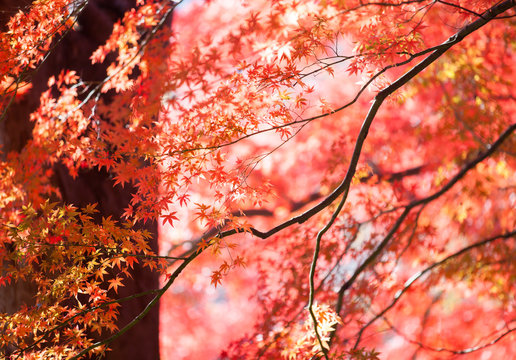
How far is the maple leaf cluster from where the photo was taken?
2699 mm

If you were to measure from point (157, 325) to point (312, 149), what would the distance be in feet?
13.6

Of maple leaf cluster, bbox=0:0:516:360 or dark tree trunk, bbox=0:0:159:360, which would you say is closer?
maple leaf cluster, bbox=0:0:516:360

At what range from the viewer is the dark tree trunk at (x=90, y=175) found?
3.65 m

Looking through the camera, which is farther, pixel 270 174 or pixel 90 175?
pixel 270 174

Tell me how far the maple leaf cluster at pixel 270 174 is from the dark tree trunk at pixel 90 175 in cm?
10

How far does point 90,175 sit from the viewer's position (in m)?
3.73

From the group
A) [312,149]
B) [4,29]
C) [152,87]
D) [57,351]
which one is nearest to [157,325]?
[57,351]

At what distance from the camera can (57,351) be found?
2.70 meters

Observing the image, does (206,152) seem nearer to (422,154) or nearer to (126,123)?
(126,123)

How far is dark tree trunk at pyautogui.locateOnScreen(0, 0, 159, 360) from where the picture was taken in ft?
12.0

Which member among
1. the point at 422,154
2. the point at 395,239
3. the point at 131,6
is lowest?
the point at 395,239

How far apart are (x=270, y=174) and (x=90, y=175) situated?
425 cm

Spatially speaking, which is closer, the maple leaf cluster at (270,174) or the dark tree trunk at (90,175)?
the maple leaf cluster at (270,174)

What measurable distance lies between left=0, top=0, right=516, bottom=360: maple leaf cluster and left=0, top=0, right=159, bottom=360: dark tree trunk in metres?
0.10
